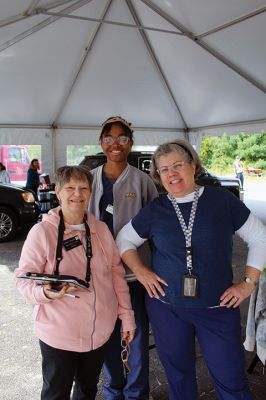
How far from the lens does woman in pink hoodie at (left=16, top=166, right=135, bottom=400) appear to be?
170 cm

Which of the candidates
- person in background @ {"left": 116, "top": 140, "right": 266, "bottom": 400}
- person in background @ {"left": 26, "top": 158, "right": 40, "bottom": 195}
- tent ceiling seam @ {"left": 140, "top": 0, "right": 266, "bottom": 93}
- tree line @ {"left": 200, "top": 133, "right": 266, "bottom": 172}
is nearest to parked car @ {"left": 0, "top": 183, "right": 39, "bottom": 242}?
person in background @ {"left": 26, "top": 158, "right": 40, "bottom": 195}

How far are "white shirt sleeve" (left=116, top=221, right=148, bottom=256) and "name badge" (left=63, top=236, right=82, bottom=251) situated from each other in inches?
13.8

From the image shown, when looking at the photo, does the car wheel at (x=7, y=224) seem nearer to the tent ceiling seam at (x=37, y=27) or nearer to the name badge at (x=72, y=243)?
the tent ceiling seam at (x=37, y=27)

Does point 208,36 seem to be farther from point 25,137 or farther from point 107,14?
point 25,137

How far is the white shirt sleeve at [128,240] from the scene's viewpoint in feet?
6.70

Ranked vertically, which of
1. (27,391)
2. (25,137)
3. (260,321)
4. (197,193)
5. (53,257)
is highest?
(25,137)

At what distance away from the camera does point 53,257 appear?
1720 millimetres

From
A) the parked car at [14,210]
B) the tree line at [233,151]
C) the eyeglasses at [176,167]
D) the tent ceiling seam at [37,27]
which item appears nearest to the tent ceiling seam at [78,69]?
the tent ceiling seam at [37,27]

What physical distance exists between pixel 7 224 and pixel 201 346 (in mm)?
6706

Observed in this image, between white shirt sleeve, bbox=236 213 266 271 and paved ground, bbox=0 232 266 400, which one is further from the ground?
white shirt sleeve, bbox=236 213 266 271

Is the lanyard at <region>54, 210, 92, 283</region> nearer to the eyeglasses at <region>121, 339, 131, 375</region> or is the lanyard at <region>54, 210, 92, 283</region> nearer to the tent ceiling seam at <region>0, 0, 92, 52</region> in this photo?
the eyeglasses at <region>121, 339, 131, 375</region>

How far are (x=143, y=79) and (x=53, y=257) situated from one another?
31.7ft

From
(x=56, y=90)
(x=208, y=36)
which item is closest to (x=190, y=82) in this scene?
(x=208, y=36)

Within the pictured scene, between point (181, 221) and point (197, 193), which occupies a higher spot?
point (197, 193)
